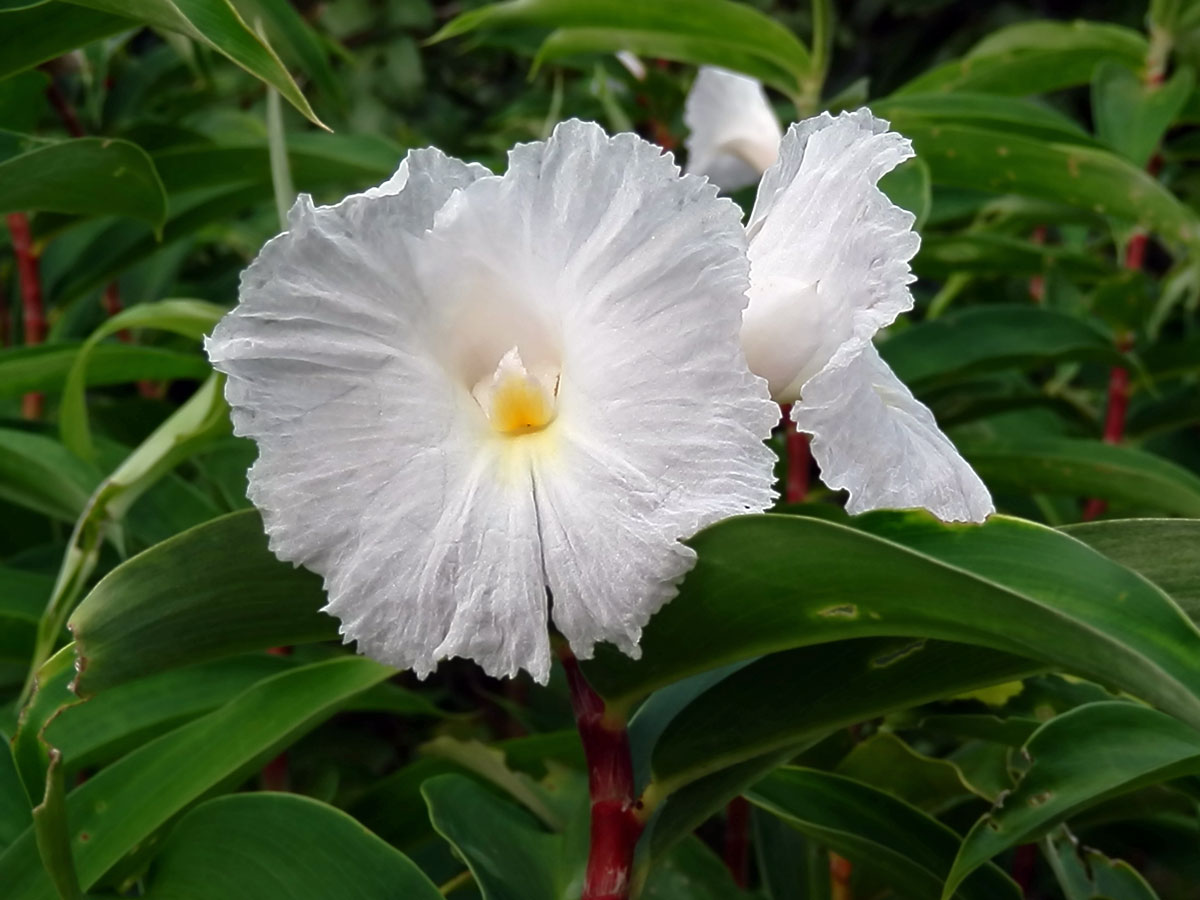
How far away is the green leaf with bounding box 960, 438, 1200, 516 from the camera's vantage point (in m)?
0.90

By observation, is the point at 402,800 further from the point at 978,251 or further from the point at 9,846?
the point at 978,251

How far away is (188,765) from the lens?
589 mm

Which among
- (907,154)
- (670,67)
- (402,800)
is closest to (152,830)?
(402,800)

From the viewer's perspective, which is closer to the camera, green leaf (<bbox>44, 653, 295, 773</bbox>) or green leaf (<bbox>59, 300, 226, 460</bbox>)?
green leaf (<bbox>44, 653, 295, 773</bbox>)

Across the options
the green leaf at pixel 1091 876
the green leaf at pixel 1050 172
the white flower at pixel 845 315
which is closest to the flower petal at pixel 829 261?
the white flower at pixel 845 315

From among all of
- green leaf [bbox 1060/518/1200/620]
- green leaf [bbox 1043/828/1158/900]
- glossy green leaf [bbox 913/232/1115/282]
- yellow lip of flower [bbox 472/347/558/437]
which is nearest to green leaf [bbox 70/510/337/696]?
yellow lip of flower [bbox 472/347/558/437]

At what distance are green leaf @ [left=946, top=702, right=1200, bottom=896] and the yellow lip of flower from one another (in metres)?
0.26

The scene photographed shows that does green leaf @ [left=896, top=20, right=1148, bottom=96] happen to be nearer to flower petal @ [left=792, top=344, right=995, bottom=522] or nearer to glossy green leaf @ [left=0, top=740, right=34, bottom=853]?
flower petal @ [left=792, top=344, right=995, bottom=522]

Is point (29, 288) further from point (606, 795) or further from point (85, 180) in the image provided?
point (606, 795)

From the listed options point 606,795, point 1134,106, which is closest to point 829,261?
point 606,795

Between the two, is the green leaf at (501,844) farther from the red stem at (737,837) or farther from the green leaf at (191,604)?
the red stem at (737,837)

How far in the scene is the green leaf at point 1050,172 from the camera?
898 mm

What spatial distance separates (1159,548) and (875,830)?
23cm

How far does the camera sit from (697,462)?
42cm
